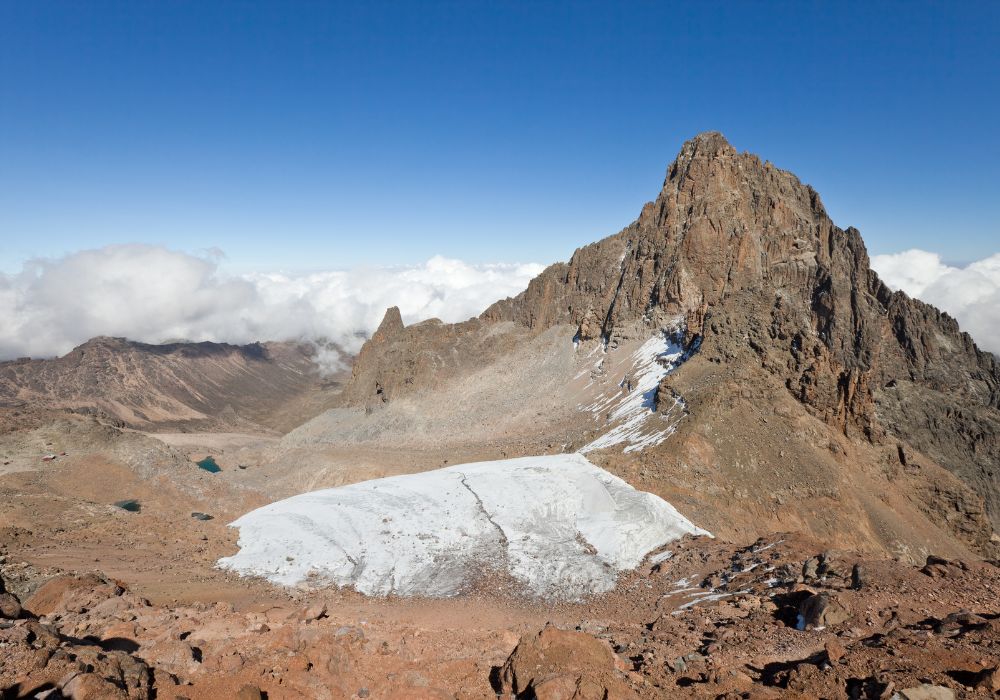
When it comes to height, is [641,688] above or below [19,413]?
below

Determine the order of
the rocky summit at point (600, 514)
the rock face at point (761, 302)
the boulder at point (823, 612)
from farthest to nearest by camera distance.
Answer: the rock face at point (761, 302) → the boulder at point (823, 612) → the rocky summit at point (600, 514)

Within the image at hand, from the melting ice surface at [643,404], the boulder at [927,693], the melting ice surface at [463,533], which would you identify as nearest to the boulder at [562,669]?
the boulder at [927,693]

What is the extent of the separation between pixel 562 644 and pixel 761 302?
5452 cm

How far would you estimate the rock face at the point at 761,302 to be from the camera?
70500 millimetres

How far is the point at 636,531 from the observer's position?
2423 centimetres

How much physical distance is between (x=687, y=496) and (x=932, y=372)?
261 feet

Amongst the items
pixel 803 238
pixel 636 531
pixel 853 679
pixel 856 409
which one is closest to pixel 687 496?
pixel 636 531

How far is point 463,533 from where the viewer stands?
2530 centimetres

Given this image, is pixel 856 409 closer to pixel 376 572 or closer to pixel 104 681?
pixel 376 572

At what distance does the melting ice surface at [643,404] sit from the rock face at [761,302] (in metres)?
3.79

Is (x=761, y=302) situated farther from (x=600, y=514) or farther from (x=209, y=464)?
(x=209, y=464)

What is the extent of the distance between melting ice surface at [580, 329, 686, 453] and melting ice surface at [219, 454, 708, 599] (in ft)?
39.0

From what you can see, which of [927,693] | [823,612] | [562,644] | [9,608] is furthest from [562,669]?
[9,608]

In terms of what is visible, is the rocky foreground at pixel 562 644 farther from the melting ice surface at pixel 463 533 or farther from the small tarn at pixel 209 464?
the small tarn at pixel 209 464
